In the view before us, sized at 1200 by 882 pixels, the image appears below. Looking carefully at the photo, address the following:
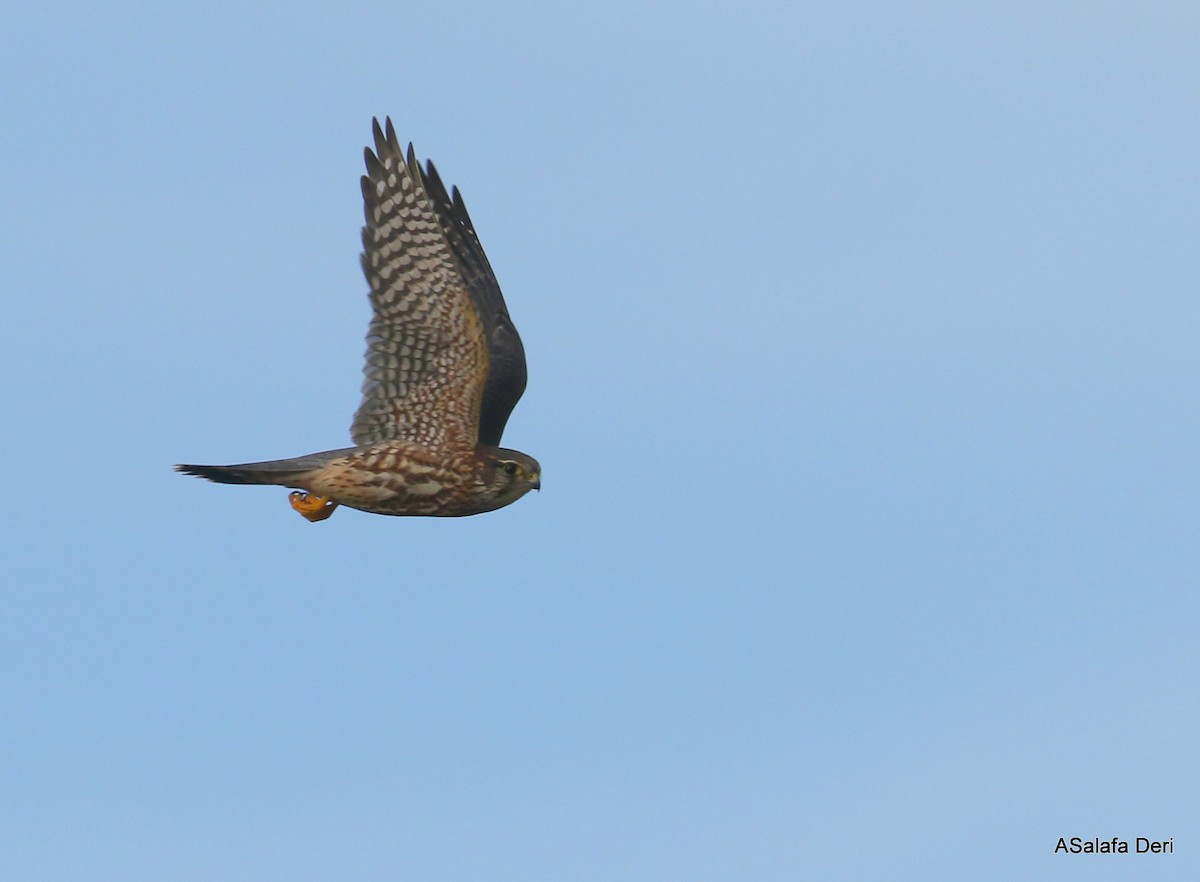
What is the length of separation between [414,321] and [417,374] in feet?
1.17

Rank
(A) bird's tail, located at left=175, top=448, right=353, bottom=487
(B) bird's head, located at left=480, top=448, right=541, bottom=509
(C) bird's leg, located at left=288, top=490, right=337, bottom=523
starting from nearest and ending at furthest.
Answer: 1. (A) bird's tail, located at left=175, top=448, right=353, bottom=487
2. (B) bird's head, located at left=480, top=448, right=541, bottom=509
3. (C) bird's leg, located at left=288, top=490, right=337, bottom=523

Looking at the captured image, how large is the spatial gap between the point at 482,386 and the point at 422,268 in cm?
89

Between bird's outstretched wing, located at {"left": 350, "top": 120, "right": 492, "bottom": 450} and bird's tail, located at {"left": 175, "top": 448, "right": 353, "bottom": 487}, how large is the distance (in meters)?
0.42

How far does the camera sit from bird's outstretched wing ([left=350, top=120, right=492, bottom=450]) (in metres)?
9.12

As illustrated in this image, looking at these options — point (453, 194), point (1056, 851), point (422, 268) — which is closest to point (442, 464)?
point (422, 268)

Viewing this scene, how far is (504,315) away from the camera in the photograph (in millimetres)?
9180

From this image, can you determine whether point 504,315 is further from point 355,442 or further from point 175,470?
point 175,470

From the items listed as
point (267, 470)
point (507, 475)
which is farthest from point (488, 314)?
point (267, 470)

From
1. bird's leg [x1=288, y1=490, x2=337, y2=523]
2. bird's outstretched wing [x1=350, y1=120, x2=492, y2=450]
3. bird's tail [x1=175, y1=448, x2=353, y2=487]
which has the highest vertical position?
bird's outstretched wing [x1=350, y1=120, x2=492, y2=450]

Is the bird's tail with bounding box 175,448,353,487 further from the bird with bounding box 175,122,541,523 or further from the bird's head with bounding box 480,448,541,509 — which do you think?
the bird's head with bounding box 480,448,541,509

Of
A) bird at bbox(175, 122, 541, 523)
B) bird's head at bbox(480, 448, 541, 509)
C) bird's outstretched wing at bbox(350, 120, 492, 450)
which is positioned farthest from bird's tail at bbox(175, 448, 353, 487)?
bird's head at bbox(480, 448, 541, 509)

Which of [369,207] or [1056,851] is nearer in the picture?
[1056,851]

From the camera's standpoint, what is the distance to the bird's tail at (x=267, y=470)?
8.83m

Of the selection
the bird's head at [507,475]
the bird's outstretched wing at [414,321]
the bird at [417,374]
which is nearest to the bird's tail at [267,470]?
the bird at [417,374]
